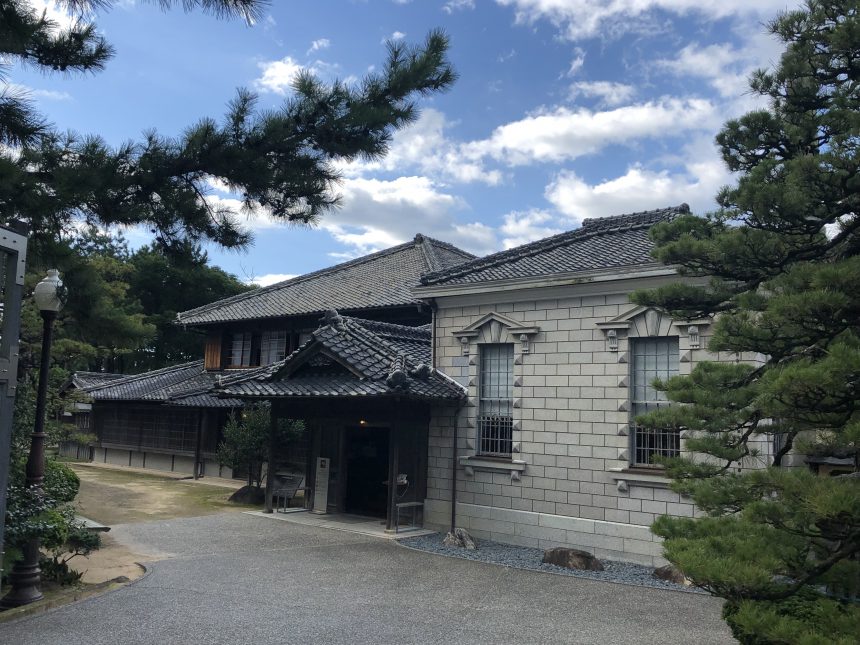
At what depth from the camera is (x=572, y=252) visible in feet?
43.7

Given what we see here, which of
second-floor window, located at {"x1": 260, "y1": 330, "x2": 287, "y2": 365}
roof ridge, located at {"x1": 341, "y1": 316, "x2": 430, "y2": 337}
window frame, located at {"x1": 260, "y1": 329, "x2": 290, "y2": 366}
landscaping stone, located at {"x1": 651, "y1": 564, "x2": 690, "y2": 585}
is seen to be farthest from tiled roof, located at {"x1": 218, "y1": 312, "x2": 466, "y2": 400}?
second-floor window, located at {"x1": 260, "y1": 330, "x2": 287, "y2": 365}

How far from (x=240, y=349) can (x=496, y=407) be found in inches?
509

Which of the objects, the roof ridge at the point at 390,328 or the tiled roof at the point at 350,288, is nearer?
the roof ridge at the point at 390,328

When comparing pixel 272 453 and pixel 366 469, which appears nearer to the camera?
pixel 272 453

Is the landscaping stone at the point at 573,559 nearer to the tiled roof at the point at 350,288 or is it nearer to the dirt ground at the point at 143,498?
the dirt ground at the point at 143,498

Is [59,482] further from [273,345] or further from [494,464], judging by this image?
[273,345]

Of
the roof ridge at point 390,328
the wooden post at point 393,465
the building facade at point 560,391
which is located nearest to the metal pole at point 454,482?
the building facade at point 560,391

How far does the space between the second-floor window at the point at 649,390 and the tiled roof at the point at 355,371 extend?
3.38 meters

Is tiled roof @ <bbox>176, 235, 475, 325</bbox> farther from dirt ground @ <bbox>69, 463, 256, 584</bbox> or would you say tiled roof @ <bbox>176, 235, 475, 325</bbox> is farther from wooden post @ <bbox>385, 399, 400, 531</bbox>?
wooden post @ <bbox>385, 399, 400, 531</bbox>

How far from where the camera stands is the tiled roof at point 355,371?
12148 millimetres

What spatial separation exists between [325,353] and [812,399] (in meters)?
10.5

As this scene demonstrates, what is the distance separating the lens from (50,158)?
19.9ft

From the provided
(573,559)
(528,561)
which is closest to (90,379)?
(528,561)

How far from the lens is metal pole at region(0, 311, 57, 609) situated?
741cm
